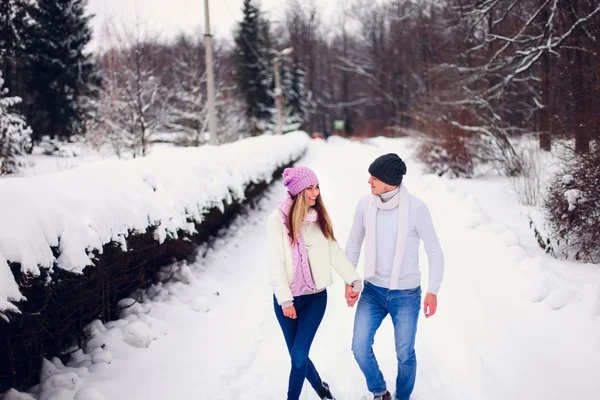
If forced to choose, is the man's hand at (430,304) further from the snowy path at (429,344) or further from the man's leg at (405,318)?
the snowy path at (429,344)

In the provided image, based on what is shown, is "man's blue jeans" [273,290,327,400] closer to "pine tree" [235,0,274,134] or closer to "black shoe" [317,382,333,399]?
"black shoe" [317,382,333,399]

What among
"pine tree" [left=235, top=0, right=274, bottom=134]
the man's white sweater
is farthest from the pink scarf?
"pine tree" [left=235, top=0, right=274, bottom=134]

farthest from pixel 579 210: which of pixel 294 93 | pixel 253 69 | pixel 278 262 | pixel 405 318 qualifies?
pixel 294 93

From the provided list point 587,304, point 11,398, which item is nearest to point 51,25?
point 11,398

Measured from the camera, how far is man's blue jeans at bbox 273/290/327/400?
273cm

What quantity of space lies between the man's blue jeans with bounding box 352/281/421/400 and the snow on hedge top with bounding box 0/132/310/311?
2131mm

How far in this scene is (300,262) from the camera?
8.82ft

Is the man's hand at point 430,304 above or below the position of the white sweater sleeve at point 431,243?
below

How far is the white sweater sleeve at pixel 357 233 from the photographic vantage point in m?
2.88

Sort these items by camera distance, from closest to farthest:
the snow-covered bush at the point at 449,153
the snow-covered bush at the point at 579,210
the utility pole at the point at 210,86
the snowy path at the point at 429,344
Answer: the snowy path at the point at 429,344, the snow-covered bush at the point at 579,210, the snow-covered bush at the point at 449,153, the utility pole at the point at 210,86

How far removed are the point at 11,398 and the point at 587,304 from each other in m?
4.76

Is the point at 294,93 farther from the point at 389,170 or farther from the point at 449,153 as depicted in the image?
the point at 389,170

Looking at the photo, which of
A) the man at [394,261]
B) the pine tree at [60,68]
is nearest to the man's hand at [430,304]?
the man at [394,261]

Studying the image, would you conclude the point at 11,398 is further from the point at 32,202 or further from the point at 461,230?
the point at 461,230
